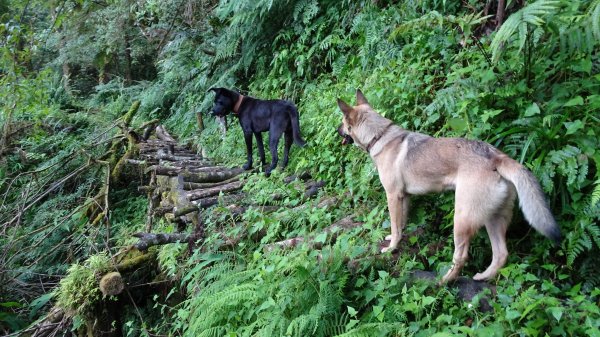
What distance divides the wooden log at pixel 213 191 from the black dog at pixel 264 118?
0.52 m

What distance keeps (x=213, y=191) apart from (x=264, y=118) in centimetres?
156

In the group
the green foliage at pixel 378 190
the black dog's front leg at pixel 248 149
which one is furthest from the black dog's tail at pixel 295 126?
the black dog's front leg at pixel 248 149

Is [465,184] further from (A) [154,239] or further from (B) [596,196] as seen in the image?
(A) [154,239]

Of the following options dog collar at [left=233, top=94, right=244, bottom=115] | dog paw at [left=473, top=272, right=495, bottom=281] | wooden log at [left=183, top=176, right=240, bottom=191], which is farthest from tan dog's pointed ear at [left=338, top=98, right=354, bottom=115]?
dog collar at [left=233, top=94, right=244, bottom=115]

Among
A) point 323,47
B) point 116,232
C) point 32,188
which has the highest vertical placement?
point 323,47

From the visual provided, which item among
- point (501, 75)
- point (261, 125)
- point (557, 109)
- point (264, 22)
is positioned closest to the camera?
point (557, 109)

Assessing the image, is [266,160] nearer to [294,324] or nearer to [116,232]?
[116,232]

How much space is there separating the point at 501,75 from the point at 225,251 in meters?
3.28

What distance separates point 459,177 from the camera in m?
2.98

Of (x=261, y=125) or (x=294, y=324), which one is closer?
(x=294, y=324)

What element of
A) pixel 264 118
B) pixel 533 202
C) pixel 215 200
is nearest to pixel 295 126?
pixel 264 118

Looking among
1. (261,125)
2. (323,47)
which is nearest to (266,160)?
(261,125)

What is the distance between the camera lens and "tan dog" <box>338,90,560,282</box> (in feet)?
8.55

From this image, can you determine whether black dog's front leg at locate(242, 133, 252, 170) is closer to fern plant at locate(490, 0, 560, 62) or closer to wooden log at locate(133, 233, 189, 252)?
wooden log at locate(133, 233, 189, 252)
